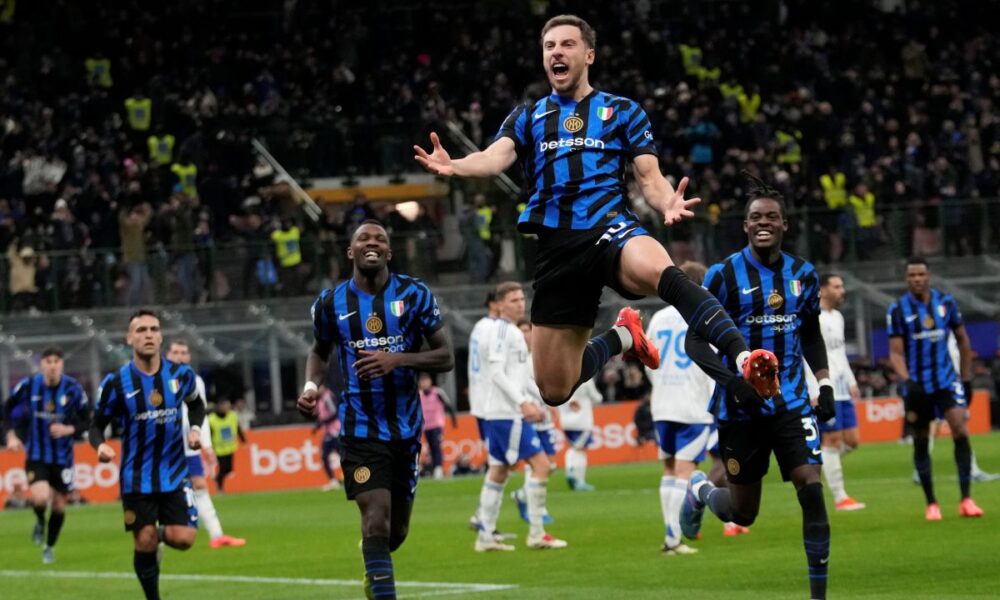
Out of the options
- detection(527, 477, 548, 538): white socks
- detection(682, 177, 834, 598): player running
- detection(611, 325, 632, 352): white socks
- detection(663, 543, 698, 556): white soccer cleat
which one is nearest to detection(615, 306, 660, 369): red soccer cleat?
detection(611, 325, 632, 352): white socks

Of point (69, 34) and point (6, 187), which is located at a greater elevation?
point (69, 34)

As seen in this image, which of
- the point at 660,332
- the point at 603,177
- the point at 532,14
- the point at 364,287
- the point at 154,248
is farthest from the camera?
the point at 532,14

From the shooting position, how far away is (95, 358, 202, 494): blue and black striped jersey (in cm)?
1402

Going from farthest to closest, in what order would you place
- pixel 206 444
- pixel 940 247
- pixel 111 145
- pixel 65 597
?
pixel 111 145 < pixel 940 247 < pixel 206 444 < pixel 65 597

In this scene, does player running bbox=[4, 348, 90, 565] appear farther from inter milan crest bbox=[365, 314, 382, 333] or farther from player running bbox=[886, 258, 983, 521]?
inter milan crest bbox=[365, 314, 382, 333]

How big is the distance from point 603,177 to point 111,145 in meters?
29.7

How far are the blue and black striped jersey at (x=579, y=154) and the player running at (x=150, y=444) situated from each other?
5434mm

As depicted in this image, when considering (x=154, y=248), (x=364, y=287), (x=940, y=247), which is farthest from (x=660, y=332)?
(x=940, y=247)

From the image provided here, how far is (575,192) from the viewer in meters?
9.45

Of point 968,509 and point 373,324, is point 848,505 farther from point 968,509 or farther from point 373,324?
point 373,324

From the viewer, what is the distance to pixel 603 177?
31.1 ft

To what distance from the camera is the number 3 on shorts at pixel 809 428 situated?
1160cm

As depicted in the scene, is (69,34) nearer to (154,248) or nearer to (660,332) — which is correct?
(154,248)

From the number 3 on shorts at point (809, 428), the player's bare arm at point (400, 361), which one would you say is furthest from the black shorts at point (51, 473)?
the number 3 on shorts at point (809, 428)
